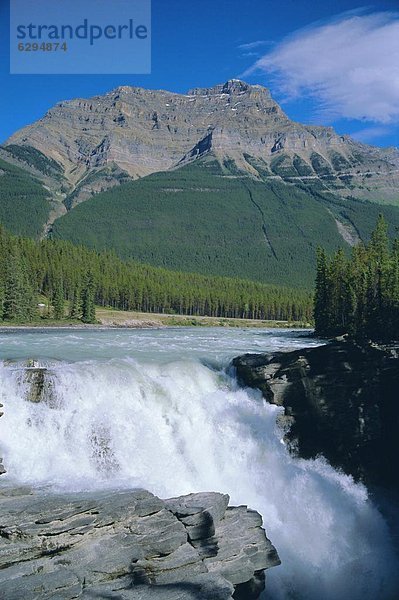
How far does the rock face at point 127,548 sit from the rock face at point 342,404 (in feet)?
46.0

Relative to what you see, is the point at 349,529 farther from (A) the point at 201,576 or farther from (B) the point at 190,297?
(B) the point at 190,297

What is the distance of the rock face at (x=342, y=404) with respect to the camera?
34.1 metres

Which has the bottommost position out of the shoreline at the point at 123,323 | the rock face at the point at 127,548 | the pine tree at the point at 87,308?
the rock face at the point at 127,548

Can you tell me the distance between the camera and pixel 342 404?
35219 mm

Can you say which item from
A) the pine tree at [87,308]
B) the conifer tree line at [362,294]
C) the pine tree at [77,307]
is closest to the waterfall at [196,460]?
the conifer tree line at [362,294]

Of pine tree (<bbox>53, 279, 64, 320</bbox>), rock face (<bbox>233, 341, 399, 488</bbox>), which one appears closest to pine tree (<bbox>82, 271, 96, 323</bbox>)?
pine tree (<bbox>53, 279, 64, 320</bbox>)

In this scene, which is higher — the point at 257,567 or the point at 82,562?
the point at 82,562

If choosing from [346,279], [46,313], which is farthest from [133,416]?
[46,313]

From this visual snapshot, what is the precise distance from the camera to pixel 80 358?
129 feet

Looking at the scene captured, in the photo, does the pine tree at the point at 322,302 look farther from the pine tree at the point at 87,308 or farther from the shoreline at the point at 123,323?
the pine tree at the point at 87,308

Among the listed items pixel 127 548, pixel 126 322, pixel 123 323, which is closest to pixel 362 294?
pixel 123 323

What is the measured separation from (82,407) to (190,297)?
121872 millimetres

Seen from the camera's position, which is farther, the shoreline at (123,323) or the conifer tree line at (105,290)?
the conifer tree line at (105,290)

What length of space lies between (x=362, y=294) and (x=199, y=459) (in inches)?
1758
